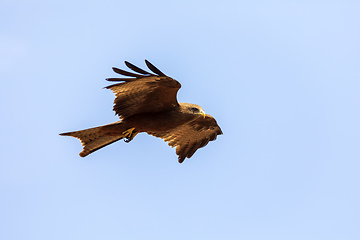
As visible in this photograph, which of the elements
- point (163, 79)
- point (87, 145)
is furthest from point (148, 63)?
point (87, 145)

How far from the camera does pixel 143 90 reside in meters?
14.0

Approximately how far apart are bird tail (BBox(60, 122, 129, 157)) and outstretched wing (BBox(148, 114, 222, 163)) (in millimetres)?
1221

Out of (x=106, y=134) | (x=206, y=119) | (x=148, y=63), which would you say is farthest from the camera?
(x=206, y=119)

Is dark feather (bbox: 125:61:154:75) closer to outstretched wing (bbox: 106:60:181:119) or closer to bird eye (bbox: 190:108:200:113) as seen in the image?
outstretched wing (bbox: 106:60:181:119)

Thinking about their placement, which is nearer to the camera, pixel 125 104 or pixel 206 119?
pixel 125 104

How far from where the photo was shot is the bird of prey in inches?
540

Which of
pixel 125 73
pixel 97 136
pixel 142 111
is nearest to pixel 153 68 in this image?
pixel 125 73

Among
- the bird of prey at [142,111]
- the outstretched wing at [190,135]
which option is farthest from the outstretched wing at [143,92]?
the outstretched wing at [190,135]

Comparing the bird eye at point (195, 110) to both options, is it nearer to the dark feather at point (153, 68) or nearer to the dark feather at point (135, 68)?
the dark feather at point (153, 68)

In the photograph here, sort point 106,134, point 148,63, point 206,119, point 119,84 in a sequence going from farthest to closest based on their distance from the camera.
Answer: point 206,119 < point 106,134 < point 119,84 < point 148,63

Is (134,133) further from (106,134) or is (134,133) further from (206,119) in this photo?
(206,119)

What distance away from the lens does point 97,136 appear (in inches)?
579

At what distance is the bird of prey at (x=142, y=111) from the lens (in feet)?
45.0

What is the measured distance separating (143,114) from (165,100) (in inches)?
25.9
